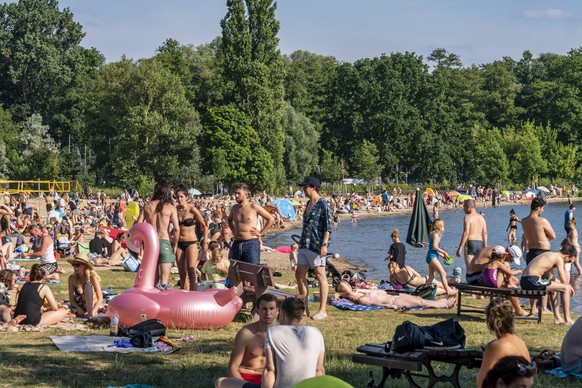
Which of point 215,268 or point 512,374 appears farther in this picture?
point 215,268

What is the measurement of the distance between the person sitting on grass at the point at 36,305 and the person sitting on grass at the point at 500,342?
18.2ft

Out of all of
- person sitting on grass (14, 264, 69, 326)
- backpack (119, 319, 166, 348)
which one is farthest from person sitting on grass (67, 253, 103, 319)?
backpack (119, 319, 166, 348)

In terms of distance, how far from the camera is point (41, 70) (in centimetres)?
7344

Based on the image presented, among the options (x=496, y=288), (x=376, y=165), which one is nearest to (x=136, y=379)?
(x=496, y=288)

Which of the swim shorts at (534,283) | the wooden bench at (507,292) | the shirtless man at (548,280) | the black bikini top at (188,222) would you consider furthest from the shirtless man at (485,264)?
the black bikini top at (188,222)

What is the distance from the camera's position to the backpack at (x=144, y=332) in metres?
8.58

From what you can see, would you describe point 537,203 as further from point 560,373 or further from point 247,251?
point 560,373

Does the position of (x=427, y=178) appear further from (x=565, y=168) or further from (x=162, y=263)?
(x=162, y=263)

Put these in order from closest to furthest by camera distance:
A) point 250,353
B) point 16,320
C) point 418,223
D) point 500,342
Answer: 1. point 500,342
2. point 250,353
3. point 16,320
4. point 418,223

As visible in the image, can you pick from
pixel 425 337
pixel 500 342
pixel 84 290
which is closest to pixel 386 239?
pixel 84 290

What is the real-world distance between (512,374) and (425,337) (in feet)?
4.87

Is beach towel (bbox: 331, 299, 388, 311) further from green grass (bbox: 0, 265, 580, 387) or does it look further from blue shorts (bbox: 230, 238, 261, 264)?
blue shorts (bbox: 230, 238, 261, 264)

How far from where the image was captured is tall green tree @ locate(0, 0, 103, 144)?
7206cm

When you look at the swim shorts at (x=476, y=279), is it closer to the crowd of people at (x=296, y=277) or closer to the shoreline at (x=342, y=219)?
the crowd of people at (x=296, y=277)
